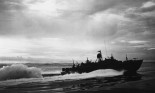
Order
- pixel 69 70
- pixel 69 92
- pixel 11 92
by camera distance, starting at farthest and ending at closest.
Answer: pixel 69 70 < pixel 11 92 < pixel 69 92

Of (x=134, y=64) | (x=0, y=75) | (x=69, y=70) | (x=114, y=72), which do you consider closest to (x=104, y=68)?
(x=114, y=72)

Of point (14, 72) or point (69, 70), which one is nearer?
point (14, 72)

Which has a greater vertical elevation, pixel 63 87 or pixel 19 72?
pixel 19 72

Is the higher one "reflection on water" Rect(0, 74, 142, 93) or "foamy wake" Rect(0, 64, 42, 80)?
"foamy wake" Rect(0, 64, 42, 80)

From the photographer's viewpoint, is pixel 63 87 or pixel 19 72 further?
pixel 19 72

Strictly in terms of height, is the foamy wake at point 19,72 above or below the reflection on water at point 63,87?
above

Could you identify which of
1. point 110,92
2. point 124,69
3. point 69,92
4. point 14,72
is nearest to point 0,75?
point 14,72

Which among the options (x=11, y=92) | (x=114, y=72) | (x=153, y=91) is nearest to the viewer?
(x=153, y=91)

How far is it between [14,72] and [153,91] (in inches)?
2266

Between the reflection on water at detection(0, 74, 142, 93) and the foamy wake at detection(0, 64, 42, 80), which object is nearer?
the reflection on water at detection(0, 74, 142, 93)

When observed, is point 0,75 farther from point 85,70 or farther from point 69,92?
point 69,92

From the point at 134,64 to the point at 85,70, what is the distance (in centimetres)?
1871

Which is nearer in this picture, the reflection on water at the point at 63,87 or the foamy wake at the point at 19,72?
the reflection on water at the point at 63,87

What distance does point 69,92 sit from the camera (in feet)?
83.9
